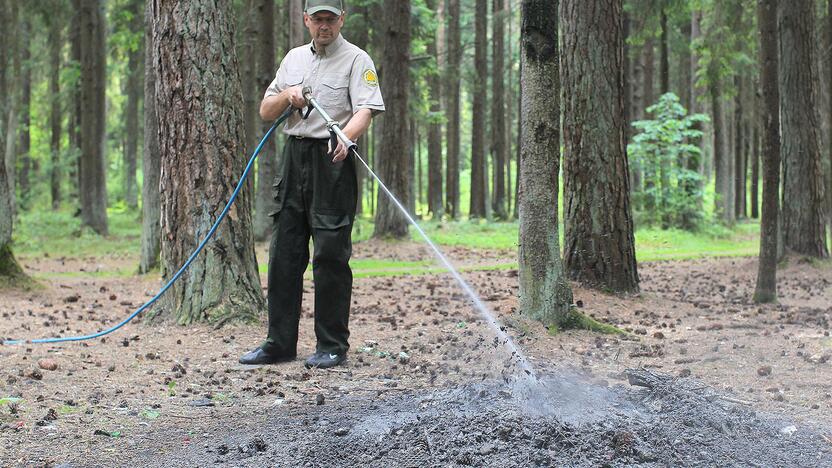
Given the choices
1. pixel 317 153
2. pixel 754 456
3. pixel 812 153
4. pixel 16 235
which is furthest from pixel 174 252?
pixel 16 235

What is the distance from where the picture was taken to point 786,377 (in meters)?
5.42

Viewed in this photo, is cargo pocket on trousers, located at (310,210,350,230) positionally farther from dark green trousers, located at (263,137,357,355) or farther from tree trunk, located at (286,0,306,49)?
tree trunk, located at (286,0,306,49)

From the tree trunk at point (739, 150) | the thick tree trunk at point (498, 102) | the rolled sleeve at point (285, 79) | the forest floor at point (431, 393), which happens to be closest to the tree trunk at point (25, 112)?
the thick tree trunk at point (498, 102)

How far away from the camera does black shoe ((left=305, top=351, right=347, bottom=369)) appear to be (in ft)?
18.1

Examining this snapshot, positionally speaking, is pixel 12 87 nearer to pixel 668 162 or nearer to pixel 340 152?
pixel 668 162

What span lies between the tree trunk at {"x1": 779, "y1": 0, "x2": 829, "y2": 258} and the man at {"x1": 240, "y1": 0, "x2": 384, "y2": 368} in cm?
942

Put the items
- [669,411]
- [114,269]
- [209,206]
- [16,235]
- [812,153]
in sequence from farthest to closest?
[16,235] → [114,269] → [812,153] → [209,206] → [669,411]

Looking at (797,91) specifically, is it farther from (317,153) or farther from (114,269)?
(114,269)

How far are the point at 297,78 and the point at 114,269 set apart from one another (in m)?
9.11

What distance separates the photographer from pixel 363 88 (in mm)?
5426

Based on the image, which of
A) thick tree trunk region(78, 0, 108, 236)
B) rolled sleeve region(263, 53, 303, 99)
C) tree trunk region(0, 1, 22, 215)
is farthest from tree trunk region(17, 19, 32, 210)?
rolled sleeve region(263, 53, 303, 99)

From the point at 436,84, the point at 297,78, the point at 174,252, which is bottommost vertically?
the point at 174,252

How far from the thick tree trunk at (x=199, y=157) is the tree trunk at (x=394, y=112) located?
32.6ft

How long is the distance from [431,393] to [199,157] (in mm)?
3191
